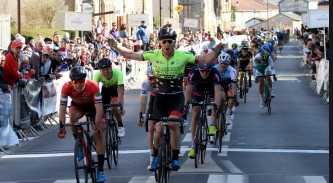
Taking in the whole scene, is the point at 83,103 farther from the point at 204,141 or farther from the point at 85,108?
the point at 204,141

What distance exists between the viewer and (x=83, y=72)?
1074cm

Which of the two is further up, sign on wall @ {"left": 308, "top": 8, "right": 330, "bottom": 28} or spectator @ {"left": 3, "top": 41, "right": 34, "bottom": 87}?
sign on wall @ {"left": 308, "top": 8, "right": 330, "bottom": 28}

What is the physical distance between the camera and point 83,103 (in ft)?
37.3

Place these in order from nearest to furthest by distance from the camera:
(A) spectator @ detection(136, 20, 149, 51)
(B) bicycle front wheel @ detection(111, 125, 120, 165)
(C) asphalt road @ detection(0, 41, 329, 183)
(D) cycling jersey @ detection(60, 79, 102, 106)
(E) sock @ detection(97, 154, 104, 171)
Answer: (D) cycling jersey @ detection(60, 79, 102, 106), (E) sock @ detection(97, 154, 104, 171), (C) asphalt road @ detection(0, 41, 329, 183), (B) bicycle front wheel @ detection(111, 125, 120, 165), (A) spectator @ detection(136, 20, 149, 51)

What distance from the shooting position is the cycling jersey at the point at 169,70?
38.2ft

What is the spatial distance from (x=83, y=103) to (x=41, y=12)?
33.2 meters

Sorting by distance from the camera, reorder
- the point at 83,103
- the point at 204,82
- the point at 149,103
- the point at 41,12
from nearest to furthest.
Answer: the point at 83,103 < the point at 149,103 < the point at 204,82 < the point at 41,12

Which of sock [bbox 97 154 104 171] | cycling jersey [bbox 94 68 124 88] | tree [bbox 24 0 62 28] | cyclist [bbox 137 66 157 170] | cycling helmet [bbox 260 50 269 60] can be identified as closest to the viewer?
sock [bbox 97 154 104 171]

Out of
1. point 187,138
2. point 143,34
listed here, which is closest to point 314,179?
point 187,138

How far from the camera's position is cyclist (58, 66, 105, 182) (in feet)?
35.3

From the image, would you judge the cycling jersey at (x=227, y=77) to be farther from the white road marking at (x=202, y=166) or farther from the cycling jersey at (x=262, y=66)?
the cycling jersey at (x=262, y=66)

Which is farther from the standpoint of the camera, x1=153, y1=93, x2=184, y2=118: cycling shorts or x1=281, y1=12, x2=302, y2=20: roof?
x1=281, y1=12, x2=302, y2=20: roof

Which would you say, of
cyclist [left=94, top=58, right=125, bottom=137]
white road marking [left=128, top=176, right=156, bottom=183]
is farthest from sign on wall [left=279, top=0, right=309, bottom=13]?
white road marking [left=128, top=176, right=156, bottom=183]

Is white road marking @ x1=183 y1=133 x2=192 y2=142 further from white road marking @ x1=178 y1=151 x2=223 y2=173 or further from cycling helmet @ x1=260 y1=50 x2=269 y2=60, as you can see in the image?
cycling helmet @ x1=260 y1=50 x2=269 y2=60
